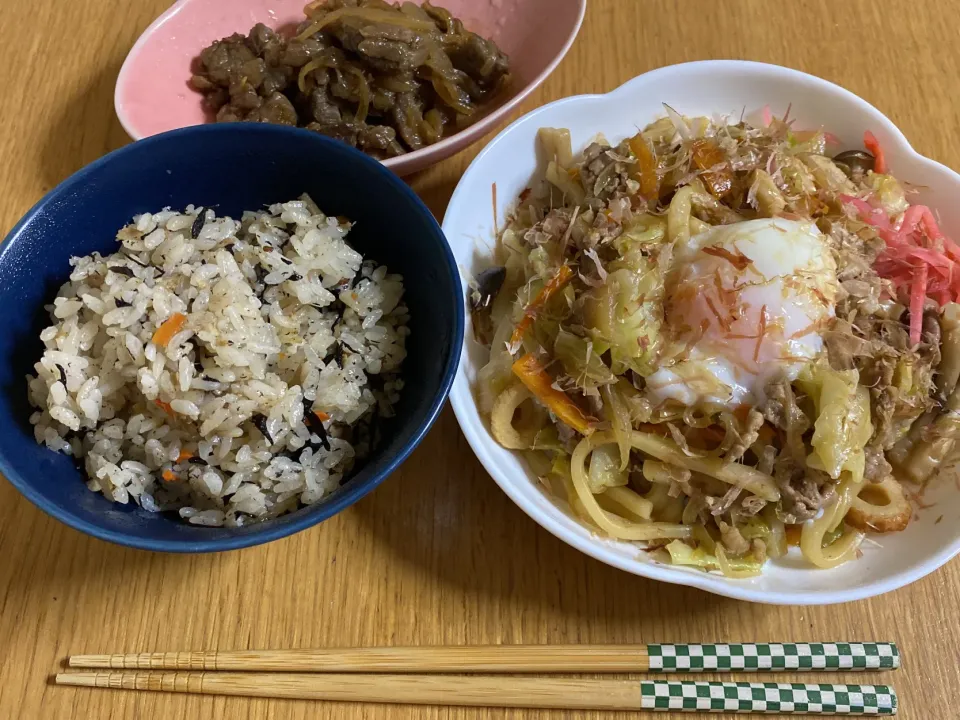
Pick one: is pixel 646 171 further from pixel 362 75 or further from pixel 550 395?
pixel 362 75

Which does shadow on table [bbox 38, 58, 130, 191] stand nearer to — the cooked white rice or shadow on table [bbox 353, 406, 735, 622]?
the cooked white rice

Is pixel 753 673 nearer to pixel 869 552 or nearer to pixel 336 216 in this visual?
pixel 869 552

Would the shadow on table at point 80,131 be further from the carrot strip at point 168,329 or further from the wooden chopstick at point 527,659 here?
Answer: the wooden chopstick at point 527,659

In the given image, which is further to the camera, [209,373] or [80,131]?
[80,131]

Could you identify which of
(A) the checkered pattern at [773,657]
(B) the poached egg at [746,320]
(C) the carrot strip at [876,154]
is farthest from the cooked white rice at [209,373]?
(C) the carrot strip at [876,154]

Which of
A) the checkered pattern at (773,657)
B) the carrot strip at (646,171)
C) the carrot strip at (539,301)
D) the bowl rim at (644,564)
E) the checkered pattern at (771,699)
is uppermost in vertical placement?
the carrot strip at (646,171)

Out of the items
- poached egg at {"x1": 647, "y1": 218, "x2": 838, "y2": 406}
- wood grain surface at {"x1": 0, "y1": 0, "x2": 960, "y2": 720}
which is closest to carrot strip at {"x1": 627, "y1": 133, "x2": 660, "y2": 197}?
poached egg at {"x1": 647, "y1": 218, "x2": 838, "y2": 406}

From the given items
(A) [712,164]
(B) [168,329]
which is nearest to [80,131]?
(B) [168,329]
